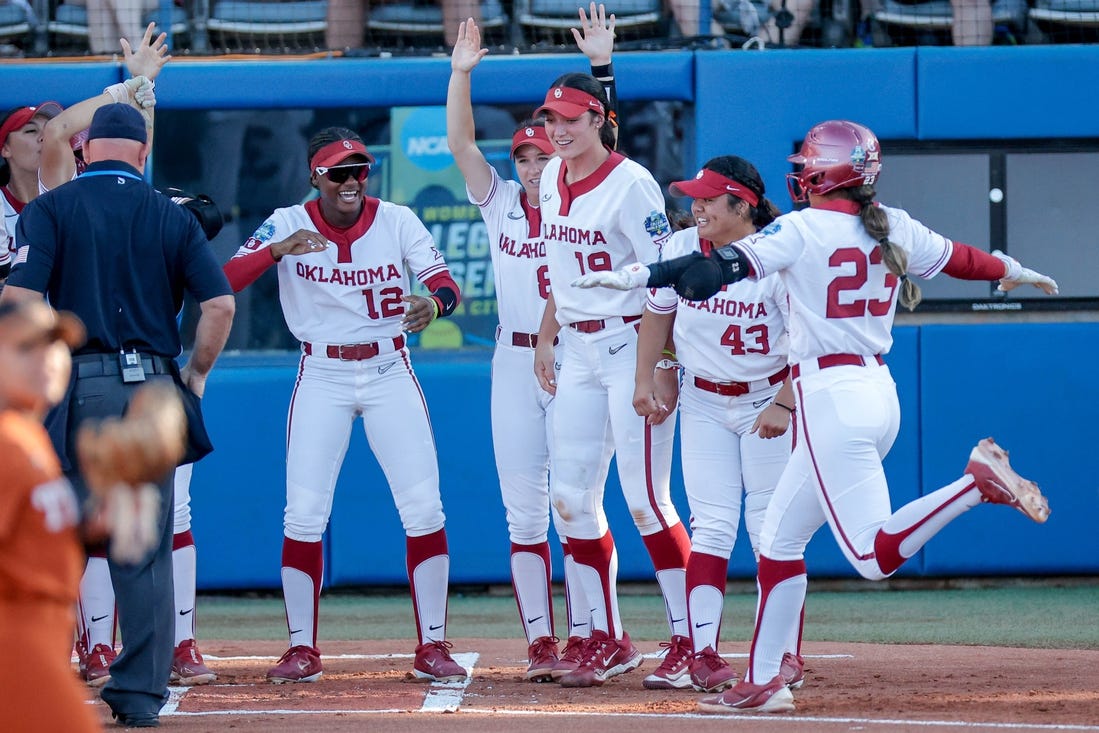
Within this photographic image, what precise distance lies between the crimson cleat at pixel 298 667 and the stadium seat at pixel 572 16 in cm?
454

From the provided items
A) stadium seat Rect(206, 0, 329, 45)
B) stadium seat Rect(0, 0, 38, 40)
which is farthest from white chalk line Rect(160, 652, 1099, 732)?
stadium seat Rect(0, 0, 38, 40)

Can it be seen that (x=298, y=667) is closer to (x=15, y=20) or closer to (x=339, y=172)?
(x=339, y=172)

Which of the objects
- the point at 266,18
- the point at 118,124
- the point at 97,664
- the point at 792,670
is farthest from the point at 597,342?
the point at 266,18

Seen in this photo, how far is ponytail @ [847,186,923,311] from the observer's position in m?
4.36

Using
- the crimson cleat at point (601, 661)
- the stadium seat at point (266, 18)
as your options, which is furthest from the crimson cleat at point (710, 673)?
the stadium seat at point (266, 18)

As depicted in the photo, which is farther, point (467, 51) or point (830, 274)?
point (467, 51)

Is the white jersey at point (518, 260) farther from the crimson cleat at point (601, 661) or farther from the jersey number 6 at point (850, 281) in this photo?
the jersey number 6 at point (850, 281)

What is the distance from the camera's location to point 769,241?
14.3ft

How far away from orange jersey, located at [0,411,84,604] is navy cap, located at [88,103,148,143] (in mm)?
2073

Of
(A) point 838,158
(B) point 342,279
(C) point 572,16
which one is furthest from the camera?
(C) point 572,16

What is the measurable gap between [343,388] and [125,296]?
1.14m

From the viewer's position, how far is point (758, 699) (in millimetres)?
4559

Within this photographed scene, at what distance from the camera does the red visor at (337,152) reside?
5.60 meters

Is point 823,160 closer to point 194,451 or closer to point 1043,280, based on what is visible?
point 1043,280
